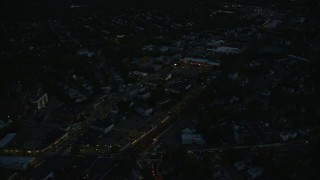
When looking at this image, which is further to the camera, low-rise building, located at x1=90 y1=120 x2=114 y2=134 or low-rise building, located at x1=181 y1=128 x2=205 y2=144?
low-rise building, located at x1=90 y1=120 x2=114 y2=134

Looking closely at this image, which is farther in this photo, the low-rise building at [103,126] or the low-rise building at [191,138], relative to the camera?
the low-rise building at [103,126]

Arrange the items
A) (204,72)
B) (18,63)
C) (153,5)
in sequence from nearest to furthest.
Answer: (204,72) → (18,63) → (153,5)

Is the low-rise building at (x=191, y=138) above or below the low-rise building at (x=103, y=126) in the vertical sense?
above

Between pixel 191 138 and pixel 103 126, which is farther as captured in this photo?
pixel 103 126

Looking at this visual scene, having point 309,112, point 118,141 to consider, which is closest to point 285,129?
point 309,112

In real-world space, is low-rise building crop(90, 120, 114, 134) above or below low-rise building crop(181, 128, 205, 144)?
below

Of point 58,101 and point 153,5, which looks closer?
point 58,101

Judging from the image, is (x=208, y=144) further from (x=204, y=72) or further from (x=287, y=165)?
(x=204, y=72)

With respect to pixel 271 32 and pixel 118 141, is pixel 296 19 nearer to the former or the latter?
→ pixel 271 32

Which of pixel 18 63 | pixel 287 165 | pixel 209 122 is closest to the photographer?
pixel 287 165
